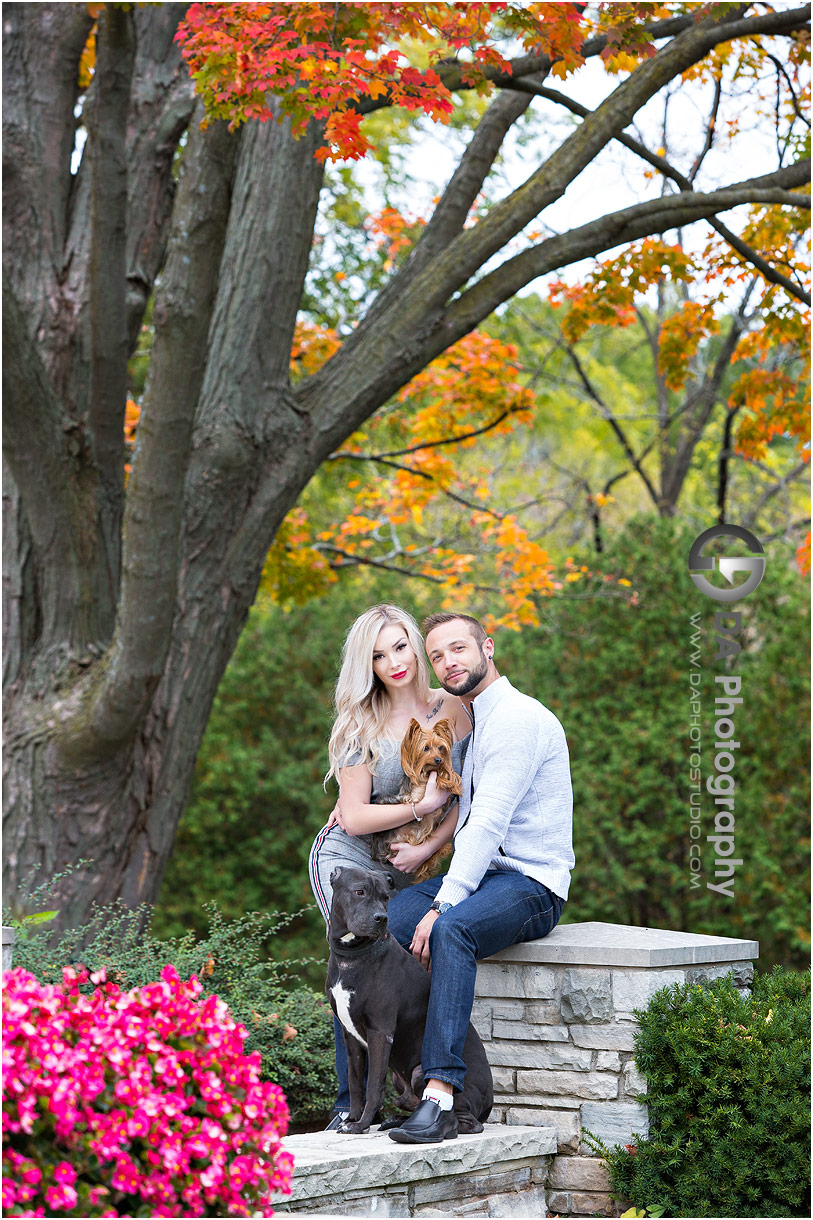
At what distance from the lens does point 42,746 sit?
4.90 m

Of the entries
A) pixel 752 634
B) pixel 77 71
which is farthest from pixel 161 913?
pixel 77 71

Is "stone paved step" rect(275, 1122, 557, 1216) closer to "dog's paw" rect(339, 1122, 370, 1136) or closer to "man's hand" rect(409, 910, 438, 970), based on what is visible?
"dog's paw" rect(339, 1122, 370, 1136)

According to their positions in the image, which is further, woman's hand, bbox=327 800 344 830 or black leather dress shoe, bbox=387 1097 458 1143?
woman's hand, bbox=327 800 344 830

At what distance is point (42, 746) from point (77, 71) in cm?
340

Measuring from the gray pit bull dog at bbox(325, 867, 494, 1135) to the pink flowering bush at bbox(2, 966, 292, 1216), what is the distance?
0.74 meters

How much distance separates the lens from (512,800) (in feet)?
10.8

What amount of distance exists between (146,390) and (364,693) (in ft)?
5.61

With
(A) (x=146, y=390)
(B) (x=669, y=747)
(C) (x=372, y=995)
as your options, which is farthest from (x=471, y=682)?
(B) (x=669, y=747)

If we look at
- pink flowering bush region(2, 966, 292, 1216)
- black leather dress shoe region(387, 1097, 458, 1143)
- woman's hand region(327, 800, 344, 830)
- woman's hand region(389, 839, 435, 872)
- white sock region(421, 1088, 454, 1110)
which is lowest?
black leather dress shoe region(387, 1097, 458, 1143)

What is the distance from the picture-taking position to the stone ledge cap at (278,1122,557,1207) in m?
2.77

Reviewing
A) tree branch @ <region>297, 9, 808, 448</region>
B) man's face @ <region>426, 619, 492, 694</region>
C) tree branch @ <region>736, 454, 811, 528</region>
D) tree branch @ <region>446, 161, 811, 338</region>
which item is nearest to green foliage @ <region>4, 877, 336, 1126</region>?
man's face @ <region>426, 619, 492, 694</region>

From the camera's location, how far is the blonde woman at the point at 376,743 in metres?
3.41

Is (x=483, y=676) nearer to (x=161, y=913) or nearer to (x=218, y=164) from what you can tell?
(x=218, y=164)

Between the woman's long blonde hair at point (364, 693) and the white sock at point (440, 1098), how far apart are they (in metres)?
0.94
